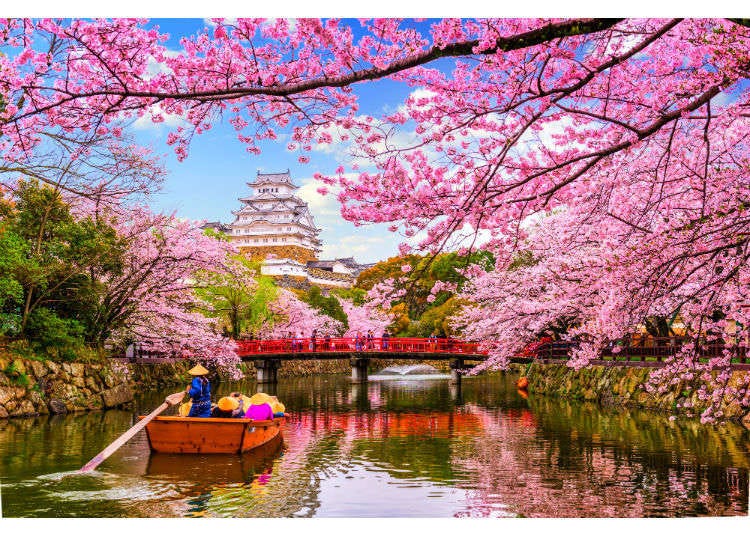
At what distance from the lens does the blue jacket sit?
9289 millimetres

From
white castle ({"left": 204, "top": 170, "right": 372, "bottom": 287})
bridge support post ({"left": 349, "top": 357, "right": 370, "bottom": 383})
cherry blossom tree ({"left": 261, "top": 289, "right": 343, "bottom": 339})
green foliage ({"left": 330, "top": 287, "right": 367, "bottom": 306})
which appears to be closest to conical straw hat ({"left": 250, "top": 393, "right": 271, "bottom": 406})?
white castle ({"left": 204, "top": 170, "right": 372, "bottom": 287})

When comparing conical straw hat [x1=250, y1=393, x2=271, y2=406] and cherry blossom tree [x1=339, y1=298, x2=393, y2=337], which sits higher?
cherry blossom tree [x1=339, y1=298, x2=393, y2=337]

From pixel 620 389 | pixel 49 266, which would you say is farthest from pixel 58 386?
pixel 620 389

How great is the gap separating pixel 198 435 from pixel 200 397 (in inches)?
22.0

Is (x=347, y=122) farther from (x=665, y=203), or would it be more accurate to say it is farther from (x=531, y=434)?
(x=531, y=434)

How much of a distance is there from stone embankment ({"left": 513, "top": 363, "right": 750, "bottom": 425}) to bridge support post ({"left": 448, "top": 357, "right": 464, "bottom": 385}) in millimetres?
3058

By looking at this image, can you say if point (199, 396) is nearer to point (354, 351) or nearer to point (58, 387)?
point (58, 387)

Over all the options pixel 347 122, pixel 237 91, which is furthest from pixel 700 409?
pixel 237 91

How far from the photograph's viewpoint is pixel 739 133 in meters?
7.02

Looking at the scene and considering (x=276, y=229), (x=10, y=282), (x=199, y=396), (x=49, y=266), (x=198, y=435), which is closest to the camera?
(x=198, y=435)

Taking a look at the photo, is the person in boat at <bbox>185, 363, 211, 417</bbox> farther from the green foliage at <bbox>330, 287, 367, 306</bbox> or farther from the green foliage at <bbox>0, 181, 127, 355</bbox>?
the green foliage at <bbox>330, 287, 367, 306</bbox>

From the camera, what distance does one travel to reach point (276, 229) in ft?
85.6

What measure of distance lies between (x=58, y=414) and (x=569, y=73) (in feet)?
39.0

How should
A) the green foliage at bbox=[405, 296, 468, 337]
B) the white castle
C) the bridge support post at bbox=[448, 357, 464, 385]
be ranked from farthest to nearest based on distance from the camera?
the green foliage at bbox=[405, 296, 468, 337], the bridge support post at bbox=[448, 357, 464, 385], the white castle
